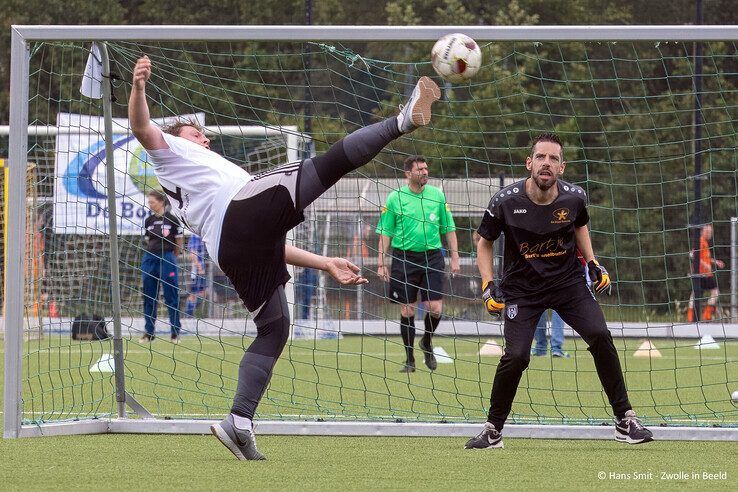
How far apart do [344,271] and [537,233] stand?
1509 mm

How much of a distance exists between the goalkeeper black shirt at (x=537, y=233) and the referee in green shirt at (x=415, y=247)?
13.6ft

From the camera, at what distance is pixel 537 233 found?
6.75 metres

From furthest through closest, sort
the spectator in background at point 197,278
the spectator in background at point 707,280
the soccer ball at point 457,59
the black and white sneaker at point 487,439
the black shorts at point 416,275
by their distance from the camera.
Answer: the spectator in background at point 707,280 < the spectator in background at point 197,278 < the black shorts at point 416,275 < the black and white sneaker at point 487,439 < the soccer ball at point 457,59

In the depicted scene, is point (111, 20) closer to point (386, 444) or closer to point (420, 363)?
point (420, 363)

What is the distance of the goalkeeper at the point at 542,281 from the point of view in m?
6.64

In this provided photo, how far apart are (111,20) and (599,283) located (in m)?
23.8

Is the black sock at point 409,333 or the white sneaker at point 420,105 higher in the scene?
the white sneaker at point 420,105

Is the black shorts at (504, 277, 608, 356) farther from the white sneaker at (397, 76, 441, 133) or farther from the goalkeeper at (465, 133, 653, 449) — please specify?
the white sneaker at (397, 76, 441, 133)

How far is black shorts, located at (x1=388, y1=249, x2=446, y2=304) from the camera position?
11.5 metres

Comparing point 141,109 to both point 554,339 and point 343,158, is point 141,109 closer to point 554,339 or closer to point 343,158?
point 343,158

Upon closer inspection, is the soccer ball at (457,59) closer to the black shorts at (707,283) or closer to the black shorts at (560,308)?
the black shorts at (560,308)

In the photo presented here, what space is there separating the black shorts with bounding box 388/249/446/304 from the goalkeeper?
451cm

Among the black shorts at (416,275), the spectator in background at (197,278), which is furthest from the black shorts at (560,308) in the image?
the spectator in background at (197,278)

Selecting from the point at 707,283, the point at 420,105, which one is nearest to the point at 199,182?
the point at 420,105
